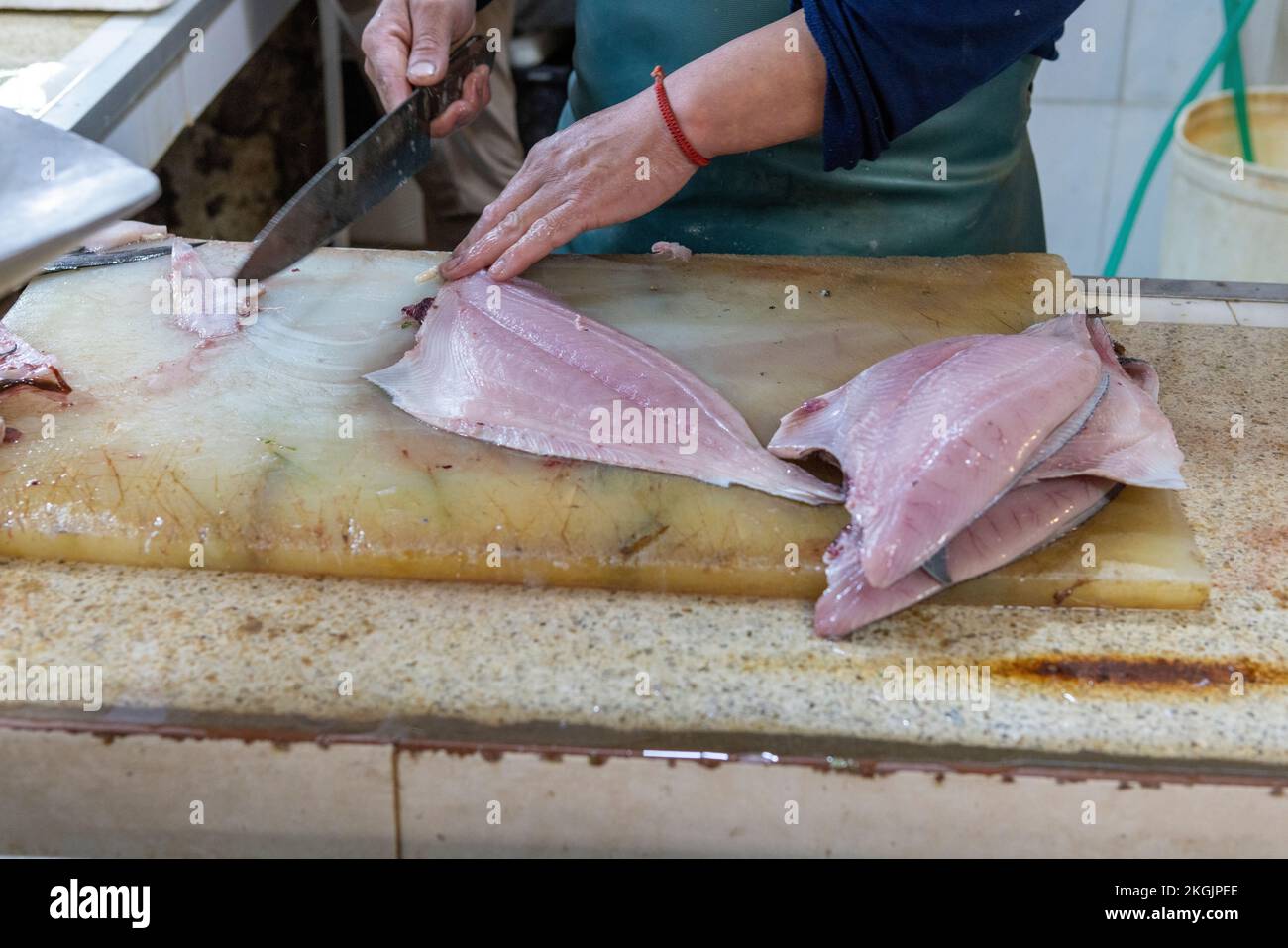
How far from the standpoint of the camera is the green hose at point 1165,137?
13.5 feet

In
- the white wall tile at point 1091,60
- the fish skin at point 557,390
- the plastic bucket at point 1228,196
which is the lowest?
the fish skin at point 557,390

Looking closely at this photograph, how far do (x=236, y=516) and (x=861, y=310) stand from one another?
1.03 m

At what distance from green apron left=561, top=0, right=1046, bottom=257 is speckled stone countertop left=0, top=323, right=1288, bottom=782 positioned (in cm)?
100

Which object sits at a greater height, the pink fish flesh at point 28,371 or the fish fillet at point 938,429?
the pink fish flesh at point 28,371

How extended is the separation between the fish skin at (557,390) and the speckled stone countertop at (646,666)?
210 millimetres

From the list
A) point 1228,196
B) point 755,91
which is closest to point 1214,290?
point 755,91

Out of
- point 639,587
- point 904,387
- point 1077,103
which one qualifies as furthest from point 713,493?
point 1077,103

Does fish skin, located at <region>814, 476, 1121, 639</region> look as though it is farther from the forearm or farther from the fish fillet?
the forearm

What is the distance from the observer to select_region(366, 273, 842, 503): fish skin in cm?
162

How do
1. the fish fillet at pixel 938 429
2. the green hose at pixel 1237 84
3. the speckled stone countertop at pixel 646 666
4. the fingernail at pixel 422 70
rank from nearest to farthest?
the speckled stone countertop at pixel 646 666 < the fish fillet at pixel 938 429 < the fingernail at pixel 422 70 < the green hose at pixel 1237 84

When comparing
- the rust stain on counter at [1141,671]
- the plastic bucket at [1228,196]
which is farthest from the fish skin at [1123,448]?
the plastic bucket at [1228,196]

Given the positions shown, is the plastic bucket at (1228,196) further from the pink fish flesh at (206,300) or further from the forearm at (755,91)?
the pink fish flesh at (206,300)

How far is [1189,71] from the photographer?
4.38 metres

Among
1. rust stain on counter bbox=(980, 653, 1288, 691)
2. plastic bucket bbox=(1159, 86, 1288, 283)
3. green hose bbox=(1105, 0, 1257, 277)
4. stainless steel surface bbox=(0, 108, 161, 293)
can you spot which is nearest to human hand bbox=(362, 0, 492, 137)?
stainless steel surface bbox=(0, 108, 161, 293)
